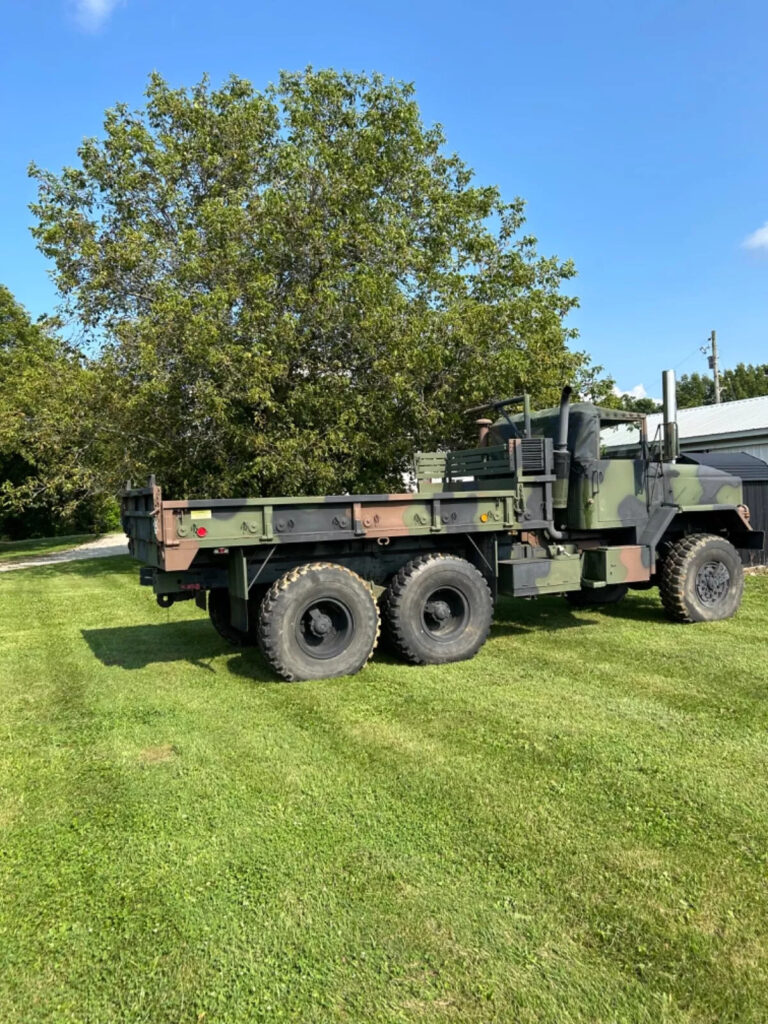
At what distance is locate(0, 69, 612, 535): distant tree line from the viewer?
42.2 ft

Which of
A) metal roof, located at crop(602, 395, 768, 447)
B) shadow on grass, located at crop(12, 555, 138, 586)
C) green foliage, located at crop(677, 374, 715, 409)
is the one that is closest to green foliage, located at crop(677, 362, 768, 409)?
green foliage, located at crop(677, 374, 715, 409)

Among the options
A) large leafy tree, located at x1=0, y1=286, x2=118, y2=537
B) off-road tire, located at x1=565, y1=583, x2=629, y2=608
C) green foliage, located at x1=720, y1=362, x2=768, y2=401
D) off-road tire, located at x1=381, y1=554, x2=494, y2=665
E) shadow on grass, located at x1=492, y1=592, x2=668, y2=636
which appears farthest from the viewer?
green foliage, located at x1=720, y1=362, x2=768, y2=401

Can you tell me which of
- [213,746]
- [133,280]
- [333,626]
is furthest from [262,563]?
[133,280]

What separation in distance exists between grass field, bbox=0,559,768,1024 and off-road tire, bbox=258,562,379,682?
20 centimetres

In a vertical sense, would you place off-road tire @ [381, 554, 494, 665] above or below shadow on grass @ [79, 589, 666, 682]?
above

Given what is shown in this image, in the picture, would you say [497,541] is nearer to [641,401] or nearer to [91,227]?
[91,227]

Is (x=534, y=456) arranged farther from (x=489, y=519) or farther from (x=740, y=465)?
(x=740, y=465)

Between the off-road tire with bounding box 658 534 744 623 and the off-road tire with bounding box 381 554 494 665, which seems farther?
the off-road tire with bounding box 658 534 744 623

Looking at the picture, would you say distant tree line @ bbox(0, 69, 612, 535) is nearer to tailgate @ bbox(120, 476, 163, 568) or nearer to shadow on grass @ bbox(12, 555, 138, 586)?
shadow on grass @ bbox(12, 555, 138, 586)

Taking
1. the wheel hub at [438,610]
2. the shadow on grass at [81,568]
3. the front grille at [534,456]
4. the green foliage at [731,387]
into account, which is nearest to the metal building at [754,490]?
the front grille at [534,456]

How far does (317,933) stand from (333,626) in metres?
3.73

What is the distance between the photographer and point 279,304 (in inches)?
524

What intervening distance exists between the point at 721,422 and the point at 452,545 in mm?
13839

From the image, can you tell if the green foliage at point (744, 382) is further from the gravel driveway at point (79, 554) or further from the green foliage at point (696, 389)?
the gravel driveway at point (79, 554)
